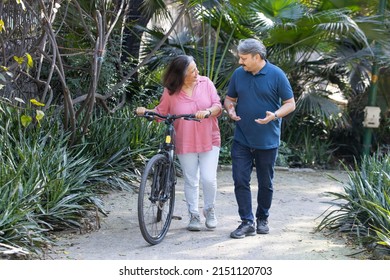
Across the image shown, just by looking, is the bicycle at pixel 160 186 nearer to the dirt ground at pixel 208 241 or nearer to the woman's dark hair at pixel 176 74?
the dirt ground at pixel 208 241

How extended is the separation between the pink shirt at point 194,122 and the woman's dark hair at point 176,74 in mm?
84

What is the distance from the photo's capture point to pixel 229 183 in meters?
9.58

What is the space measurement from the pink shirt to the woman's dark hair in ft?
0.28

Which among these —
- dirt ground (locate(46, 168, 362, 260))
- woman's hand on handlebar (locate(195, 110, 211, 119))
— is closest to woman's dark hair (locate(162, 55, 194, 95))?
woman's hand on handlebar (locate(195, 110, 211, 119))

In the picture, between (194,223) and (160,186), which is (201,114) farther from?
(194,223)

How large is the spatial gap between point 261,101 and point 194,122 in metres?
0.65

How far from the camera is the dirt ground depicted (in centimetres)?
611

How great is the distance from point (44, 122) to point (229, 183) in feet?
8.60


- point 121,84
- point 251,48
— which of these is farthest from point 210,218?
point 121,84

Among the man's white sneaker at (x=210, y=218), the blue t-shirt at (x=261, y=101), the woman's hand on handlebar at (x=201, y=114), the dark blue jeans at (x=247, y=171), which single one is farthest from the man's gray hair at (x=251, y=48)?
the man's white sneaker at (x=210, y=218)

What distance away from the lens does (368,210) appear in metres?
6.39

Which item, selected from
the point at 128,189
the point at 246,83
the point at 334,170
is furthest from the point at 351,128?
the point at 246,83

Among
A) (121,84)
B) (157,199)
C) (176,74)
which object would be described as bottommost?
(157,199)

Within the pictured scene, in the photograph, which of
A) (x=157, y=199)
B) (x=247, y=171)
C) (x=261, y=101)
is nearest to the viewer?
(x=157, y=199)
